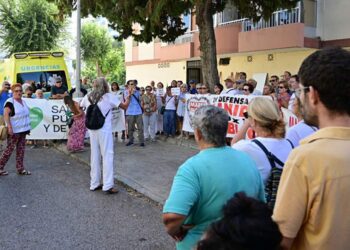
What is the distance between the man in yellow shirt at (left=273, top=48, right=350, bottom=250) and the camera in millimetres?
1785

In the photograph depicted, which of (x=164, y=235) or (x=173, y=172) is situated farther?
(x=173, y=172)

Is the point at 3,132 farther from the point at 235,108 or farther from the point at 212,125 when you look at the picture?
the point at 212,125

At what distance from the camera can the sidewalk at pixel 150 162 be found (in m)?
7.90

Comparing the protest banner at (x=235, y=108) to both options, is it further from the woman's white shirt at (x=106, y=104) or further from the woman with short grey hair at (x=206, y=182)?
the woman with short grey hair at (x=206, y=182)

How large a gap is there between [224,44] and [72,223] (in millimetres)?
15696

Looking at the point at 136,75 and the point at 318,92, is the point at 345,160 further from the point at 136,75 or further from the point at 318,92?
the point at 136,75

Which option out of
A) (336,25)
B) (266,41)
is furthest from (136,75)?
(336,25)

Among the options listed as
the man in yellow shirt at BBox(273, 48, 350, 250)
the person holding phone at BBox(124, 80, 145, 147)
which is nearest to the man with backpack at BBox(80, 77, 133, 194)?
the person holding phone at BBox(124, 80, 145, 147)

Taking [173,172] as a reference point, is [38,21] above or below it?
above

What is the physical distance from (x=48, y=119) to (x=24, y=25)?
22126mm

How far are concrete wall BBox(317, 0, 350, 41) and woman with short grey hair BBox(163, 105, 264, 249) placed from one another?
14.5m

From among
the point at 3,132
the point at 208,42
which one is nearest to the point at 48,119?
the point at 3,132

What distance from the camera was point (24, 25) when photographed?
33031 mm

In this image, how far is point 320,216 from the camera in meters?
1.82
